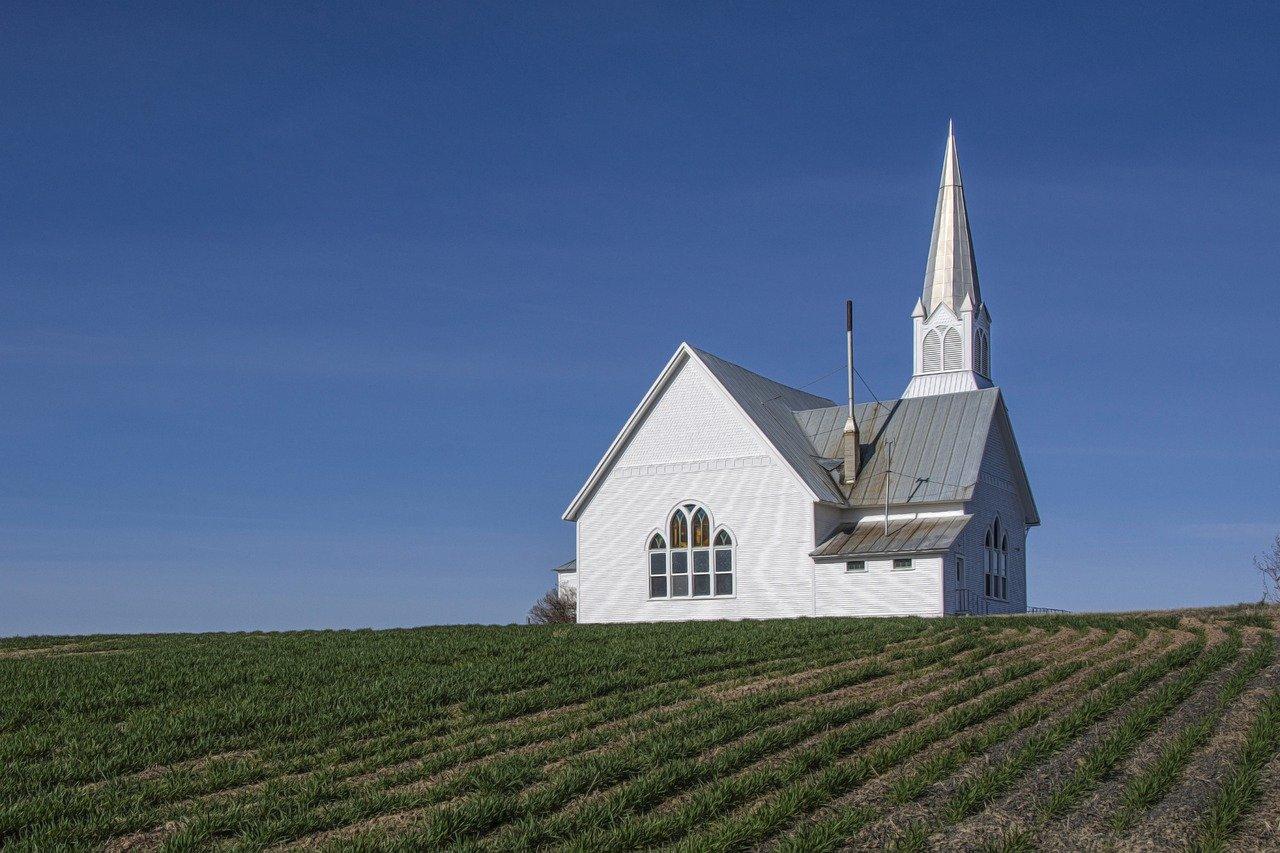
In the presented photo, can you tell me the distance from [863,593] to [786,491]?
365 cm

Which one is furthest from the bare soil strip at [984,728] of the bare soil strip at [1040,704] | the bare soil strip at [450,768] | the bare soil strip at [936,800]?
the bare soil strip at [450,768]

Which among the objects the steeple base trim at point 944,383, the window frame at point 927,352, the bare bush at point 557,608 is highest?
the window frame at point 927,352

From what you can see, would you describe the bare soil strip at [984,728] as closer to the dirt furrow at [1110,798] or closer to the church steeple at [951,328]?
the dirt furrow at [1110,798]

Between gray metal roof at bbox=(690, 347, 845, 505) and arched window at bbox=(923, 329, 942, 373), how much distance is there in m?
11.7

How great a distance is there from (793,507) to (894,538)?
117 inches

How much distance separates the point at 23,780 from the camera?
12109mm

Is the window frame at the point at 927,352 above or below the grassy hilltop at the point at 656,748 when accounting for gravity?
above

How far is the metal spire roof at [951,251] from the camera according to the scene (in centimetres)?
5366

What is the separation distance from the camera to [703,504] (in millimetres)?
37938

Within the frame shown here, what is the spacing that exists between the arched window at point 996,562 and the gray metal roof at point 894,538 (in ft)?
9.57

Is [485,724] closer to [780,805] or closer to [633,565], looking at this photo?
[780,805]

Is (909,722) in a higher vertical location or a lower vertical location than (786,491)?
lower

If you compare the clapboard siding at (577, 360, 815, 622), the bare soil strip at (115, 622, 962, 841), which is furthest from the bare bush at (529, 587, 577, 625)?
the bare soil strip at (115, 622, 962, 841)

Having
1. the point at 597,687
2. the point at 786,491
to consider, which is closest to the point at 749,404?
the point at 786,491
